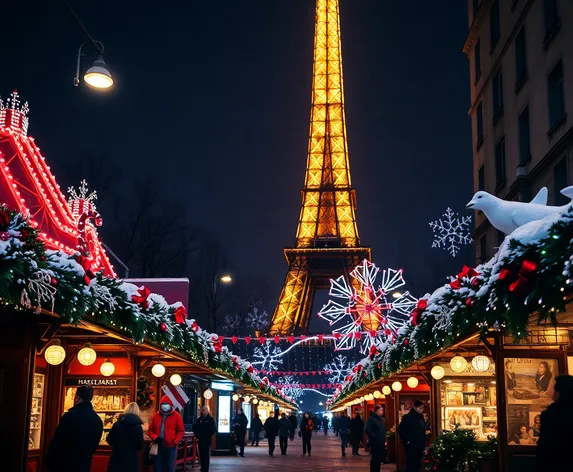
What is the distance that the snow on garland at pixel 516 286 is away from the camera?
625cm

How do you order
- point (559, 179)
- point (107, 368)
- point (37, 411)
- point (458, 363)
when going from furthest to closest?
1. point (559, 179)
2. point (107, 368)
3. point (458, 363)
4. point (37, 411)

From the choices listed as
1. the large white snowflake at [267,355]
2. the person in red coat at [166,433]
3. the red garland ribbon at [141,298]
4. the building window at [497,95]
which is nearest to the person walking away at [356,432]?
the large white snowflake at [267,355]

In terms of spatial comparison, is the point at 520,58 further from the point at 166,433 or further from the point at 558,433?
the point at 558,433

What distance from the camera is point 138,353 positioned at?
48.5 feet

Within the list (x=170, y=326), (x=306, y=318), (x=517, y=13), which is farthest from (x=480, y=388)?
(x=306, y=318)

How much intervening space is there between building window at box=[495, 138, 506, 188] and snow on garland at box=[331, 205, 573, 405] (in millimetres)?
21724

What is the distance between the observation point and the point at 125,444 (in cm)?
1019

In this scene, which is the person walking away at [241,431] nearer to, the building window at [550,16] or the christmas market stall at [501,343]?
the christmas market stall at [501,343]

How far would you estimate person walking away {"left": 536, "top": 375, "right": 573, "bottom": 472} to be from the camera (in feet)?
19.8

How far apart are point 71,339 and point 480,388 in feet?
23.5

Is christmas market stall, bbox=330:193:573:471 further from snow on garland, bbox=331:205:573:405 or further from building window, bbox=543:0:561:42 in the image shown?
building window, bbox=543:0:561:42

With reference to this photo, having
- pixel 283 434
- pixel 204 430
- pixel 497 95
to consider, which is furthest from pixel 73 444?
pixel 497 95

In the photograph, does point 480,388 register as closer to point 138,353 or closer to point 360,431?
point 138,353

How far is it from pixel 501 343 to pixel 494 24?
24.3 meters
